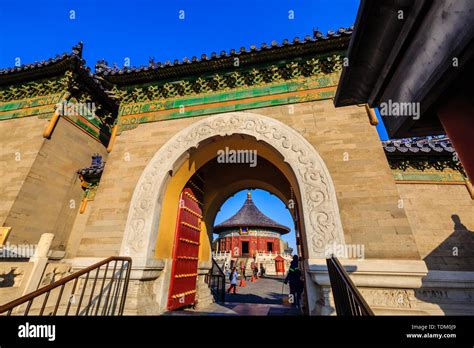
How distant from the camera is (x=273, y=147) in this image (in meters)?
4.50

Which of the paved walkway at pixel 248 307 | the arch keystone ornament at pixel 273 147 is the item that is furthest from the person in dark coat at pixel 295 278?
the arch keystone ornament at pixel 273 147

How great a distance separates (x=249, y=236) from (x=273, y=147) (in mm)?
22299

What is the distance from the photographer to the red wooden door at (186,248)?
16.0ft

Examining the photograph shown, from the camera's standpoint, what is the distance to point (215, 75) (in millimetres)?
5418

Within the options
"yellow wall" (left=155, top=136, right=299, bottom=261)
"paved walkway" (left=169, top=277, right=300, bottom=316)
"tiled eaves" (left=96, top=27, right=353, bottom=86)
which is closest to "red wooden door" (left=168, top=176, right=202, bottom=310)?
"yellow wall" (left=155, top=136, right=299, bottom=261)

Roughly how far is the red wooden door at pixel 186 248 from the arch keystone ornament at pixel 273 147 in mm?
837

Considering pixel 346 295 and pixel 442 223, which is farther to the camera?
pixel 442 223

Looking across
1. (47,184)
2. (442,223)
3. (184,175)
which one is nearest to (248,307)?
(184,175)

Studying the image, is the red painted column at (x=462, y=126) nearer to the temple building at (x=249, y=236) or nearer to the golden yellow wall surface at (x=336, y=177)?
the golden yellow wall surface at (x=336, y=177)

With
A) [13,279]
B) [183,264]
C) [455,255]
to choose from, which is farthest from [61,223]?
[455,255]

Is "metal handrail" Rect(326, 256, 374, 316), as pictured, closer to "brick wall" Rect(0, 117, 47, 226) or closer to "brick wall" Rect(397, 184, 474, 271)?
"brick wall" Rect(397, 184, 474, 271)

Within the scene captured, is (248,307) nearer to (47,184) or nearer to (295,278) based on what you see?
(295,278)
